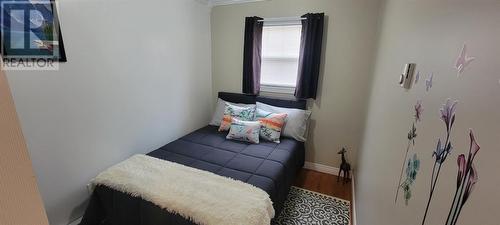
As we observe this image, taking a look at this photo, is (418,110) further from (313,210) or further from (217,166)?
(313,210)

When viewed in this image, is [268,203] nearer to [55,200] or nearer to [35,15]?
[55,200]

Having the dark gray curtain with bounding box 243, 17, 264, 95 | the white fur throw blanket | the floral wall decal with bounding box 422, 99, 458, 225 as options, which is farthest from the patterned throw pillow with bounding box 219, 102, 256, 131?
the floral wall decal with bounding box 422, 99, 458, 225

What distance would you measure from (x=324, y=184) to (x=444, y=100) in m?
2.22

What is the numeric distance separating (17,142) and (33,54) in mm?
1403

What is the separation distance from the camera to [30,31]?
4.42ft

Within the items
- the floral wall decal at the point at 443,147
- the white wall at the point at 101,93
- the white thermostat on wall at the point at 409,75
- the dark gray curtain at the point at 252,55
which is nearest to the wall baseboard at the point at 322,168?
the dark gray curtain at the point at 252,55

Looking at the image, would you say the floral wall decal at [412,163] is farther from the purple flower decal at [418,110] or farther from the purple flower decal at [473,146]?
the purple flower decal at [473,146]

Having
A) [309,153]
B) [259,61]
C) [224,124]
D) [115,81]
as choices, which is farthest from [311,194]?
[115,81]

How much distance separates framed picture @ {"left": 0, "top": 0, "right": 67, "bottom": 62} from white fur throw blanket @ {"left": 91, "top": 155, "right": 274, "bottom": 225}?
3.11 ft

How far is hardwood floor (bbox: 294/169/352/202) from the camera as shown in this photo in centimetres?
238

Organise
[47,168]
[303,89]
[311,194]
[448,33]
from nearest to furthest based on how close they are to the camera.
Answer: [448,33], [47,168], [311,194], [303,89]

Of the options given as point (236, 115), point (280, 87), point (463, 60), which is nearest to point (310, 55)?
point (280, 87)

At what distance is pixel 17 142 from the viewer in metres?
0.44

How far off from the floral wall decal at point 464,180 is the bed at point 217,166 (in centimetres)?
122
